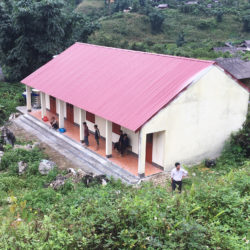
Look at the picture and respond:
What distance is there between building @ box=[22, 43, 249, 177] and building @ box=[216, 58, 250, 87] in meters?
11.2

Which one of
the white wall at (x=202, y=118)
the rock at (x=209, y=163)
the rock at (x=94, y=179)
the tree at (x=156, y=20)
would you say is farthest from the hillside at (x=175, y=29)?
the rock at (x=94, y=179)

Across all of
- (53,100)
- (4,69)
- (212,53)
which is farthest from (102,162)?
(212,53)

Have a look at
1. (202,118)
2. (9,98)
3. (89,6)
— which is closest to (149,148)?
(202,118)

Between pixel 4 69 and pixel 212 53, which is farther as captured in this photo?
pixel 212 53

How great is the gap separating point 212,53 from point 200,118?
111 ft

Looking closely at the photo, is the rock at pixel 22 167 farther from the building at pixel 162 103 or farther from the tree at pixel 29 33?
the tree at pixel 29 33

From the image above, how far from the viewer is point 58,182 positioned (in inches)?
456

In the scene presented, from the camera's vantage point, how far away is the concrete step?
1304cm

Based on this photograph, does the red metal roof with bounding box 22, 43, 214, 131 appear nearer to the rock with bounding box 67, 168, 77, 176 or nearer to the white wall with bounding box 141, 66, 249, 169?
the white wall with bounding box 141, 66, 249, 169

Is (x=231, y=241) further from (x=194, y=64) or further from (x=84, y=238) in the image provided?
(x=194, y=64)

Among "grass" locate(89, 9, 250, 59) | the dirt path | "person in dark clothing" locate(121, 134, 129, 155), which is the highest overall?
"person in dark clothing" locate(121, 134, 129, 155)

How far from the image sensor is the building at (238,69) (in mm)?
25172

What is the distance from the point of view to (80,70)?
56.4 feet

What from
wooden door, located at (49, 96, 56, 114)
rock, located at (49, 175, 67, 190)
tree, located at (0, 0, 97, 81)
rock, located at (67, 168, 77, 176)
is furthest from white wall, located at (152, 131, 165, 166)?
tree, located at (0, 0, 97, 81)
